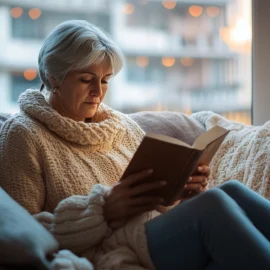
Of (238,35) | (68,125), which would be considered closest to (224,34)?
(238,35)

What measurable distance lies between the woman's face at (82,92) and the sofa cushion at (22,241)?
60 centimetres

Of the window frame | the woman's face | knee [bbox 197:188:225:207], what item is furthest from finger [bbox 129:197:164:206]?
the window frame

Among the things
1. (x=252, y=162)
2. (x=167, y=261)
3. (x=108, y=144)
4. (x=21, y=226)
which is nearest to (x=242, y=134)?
(x=252, y=162)

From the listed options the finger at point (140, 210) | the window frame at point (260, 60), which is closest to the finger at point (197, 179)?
the finger at point (140, 210)

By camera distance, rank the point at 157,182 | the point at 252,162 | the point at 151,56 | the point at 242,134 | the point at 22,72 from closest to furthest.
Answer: the point at 157,182 → the point at 252,162 → the point at 242,134 → the point at 22,72 → the point at 151,56

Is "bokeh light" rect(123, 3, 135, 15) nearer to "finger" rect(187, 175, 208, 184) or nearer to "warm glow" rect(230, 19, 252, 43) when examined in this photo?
"warm glow" rect(230, 19, 252, 43)

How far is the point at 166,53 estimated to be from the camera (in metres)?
3.01

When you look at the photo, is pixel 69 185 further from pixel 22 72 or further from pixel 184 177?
pixel 22 72

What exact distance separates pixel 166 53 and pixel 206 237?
5.80 feet

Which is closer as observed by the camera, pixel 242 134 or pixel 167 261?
pixel 167 261

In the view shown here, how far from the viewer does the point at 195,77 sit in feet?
10.2

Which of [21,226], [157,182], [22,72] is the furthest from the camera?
[22,72]

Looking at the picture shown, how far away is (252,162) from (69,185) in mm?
728

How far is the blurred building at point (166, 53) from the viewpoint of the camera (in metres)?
2.78
